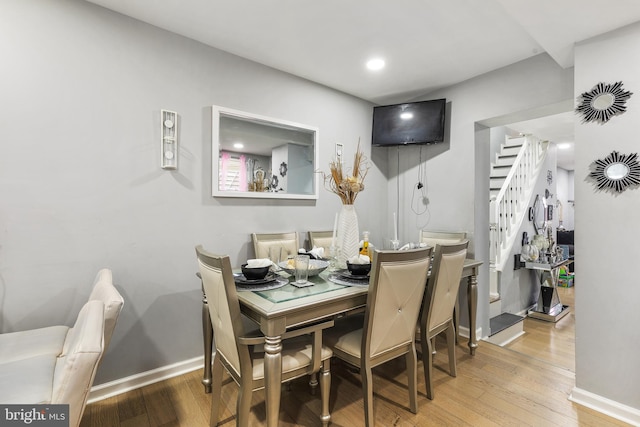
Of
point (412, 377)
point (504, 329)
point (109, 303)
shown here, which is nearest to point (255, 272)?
point (109, 303)

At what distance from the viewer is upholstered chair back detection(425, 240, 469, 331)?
1.88m

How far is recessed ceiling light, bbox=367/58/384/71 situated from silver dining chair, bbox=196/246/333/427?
7.18 ft

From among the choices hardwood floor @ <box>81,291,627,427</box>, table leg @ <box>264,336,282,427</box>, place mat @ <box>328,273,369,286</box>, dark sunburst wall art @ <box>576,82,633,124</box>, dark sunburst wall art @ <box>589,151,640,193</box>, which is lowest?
hardwood floor @ <box>81,291,627,427</box>

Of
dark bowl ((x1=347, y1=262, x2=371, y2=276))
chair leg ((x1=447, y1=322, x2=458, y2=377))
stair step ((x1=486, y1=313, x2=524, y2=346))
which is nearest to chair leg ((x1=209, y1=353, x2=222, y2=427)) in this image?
dark bowl ((x1=347, y1=262, x2=371, y2=276))

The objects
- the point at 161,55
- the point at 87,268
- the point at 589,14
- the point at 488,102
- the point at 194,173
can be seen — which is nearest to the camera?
the point at 589,14

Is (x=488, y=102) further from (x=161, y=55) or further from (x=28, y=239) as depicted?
(x=28, y=239)

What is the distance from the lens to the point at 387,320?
1.61 meters

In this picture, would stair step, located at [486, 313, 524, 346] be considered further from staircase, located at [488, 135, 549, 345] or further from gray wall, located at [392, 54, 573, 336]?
gray wall, located at [392, 54, 573, 336]

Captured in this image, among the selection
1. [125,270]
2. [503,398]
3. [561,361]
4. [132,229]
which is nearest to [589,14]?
[503,398]

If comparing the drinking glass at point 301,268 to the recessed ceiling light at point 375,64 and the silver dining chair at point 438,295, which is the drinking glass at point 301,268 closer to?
the silver dining chair at point 438,295

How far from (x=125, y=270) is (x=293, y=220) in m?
1.43

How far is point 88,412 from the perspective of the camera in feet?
6.01

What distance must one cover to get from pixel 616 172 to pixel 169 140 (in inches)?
117

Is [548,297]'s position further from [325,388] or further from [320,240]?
[325,388]
